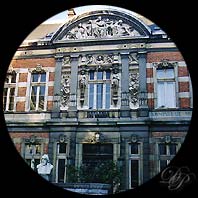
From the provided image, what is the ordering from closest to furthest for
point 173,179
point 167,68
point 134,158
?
point 173,179, point 134,158, point 167,68

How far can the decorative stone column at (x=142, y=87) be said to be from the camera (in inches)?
282

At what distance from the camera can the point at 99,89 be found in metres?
7.59

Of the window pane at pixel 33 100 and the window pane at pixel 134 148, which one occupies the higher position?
the window pane at pixel 33 100

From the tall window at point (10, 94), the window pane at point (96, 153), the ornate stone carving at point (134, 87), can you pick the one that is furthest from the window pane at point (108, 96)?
the tall window at point (10, 94)

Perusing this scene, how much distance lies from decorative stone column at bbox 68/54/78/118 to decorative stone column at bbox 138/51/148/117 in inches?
58.8

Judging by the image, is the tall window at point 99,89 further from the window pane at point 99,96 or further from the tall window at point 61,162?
the tall window at point 61,162

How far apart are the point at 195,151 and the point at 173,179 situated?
0.17 metres

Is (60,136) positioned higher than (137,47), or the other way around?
(137,47)

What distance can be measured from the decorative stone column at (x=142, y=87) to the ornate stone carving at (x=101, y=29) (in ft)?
1.89

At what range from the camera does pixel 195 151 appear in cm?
158

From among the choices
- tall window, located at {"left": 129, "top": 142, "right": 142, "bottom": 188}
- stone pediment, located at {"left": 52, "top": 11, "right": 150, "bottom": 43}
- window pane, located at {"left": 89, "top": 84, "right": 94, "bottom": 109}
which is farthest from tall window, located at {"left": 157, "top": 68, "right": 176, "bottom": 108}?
window pane, located at {"left": 89, "top": 84, "right": 94, "bottom": 109}

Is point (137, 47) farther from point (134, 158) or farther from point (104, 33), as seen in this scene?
point (134, 158)

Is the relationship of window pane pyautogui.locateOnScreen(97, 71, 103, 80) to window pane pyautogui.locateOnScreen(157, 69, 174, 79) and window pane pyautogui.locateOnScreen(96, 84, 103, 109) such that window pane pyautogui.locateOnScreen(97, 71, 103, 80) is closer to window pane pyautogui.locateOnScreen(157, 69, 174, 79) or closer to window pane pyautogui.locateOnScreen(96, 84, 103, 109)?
window pane pyautogui.locateOnScreen(96, 84, 103, 109)

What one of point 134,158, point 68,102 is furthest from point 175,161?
point 68,102
